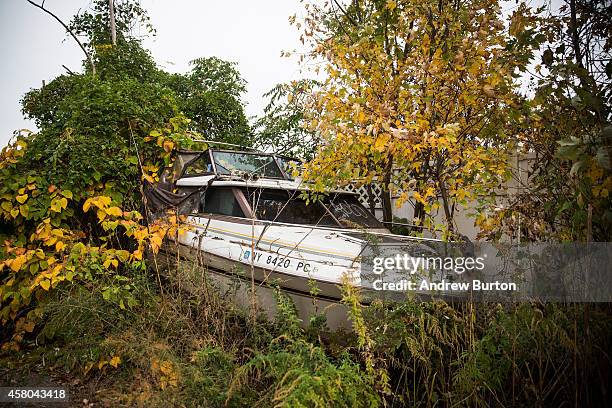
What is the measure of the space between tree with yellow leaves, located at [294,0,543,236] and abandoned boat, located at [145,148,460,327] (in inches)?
20.0

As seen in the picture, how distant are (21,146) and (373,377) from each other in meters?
5.09

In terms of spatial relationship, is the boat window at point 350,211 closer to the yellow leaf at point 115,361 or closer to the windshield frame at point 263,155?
the windshield frame at point 263,155

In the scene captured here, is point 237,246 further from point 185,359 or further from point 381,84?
point 381,84

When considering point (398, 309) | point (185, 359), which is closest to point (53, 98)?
point (185, 359)

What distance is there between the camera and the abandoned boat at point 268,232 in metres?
4.56

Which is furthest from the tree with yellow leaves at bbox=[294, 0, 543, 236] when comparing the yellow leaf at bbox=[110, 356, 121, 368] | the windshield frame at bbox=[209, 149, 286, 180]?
the yellow leaf at bbox=[110, 356, 121, 368]

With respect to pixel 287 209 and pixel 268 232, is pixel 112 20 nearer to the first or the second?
pixel 287 209

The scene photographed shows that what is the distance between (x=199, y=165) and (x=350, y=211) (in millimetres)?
2522

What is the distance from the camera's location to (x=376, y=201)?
1019 centimetres

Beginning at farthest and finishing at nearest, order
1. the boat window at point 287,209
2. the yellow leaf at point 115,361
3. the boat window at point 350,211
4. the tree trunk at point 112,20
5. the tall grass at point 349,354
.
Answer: the tree trunk at point 112,20 < the boat window at point 350,211 < the boat window at point 287,209 < the yellow leaf at point 115,361 < the tall grass at point 349,354

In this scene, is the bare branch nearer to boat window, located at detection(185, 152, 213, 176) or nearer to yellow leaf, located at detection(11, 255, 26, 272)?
boat window, located at detection(185, 152, 213, 176)

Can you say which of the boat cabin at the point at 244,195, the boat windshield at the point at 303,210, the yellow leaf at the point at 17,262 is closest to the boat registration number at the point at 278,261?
the boat cabin at the point at 244,195

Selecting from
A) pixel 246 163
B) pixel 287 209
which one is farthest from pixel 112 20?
pixel 287 209

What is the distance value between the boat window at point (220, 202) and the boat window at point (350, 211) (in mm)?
1190
